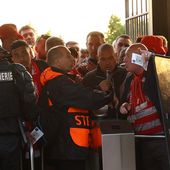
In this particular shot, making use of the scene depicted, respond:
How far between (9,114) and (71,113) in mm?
622

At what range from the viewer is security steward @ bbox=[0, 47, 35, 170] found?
560 centimetres

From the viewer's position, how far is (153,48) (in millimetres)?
6105

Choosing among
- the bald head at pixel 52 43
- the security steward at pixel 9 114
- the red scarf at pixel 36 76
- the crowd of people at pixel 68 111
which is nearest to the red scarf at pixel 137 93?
the crowd of people at pixel 68 111

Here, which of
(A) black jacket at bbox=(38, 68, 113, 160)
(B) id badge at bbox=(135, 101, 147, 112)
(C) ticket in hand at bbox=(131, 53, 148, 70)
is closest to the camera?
(C) ticket in hand at bbox=(131, 53, 148, 70)

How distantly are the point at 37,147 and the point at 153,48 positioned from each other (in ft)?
5.40

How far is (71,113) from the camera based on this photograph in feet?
18.3

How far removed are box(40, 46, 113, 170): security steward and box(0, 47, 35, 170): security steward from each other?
0.89 ft

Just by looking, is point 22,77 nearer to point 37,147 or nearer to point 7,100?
point 7,100

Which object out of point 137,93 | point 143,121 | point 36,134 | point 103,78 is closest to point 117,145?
point 143,121

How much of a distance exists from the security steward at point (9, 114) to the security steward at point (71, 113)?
271mm

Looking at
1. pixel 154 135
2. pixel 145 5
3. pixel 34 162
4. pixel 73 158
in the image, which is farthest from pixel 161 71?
pixel 145 5

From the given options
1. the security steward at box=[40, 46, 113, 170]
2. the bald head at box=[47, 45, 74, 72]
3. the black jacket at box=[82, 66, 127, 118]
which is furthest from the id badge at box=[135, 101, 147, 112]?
the black jacket at box=[82, 66, 127, 118]

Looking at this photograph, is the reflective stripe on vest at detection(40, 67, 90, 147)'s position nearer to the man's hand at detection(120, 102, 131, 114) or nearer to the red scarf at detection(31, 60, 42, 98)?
the man's hand at detection(120, 102, 131, 114)

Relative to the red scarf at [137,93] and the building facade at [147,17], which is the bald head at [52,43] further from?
the building facade at [147,17]
